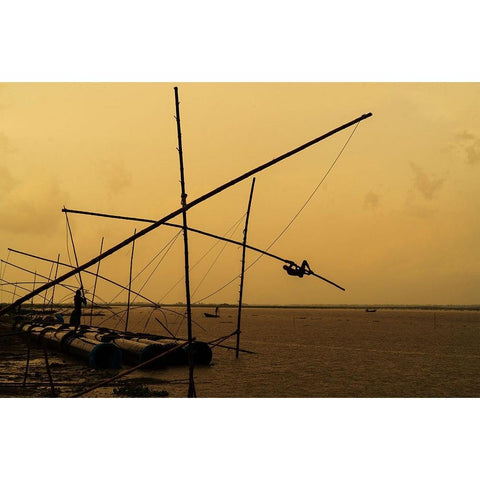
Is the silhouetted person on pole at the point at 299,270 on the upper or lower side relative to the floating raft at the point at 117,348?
upper

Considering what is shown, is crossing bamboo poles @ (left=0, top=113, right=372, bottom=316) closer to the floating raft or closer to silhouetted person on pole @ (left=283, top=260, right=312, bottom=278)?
silhouetted person on pole @ (left=283, top=260, right=312, bottom=278)

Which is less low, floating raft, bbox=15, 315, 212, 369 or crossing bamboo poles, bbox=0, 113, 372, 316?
crossing bamboo poles, bbox=0, 113, 372, 316

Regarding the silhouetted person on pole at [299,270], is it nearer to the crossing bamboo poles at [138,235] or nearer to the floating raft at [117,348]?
the crossing bamboo poles at [138,235]

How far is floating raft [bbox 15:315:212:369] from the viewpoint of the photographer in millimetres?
20797

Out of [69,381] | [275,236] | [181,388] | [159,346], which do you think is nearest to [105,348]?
[159,346]

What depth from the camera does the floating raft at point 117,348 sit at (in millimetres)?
20797

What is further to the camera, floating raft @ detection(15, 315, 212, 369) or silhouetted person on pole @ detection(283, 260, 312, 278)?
floating raft @ detection(15, 315, 212, 369)

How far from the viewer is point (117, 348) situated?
825 inches

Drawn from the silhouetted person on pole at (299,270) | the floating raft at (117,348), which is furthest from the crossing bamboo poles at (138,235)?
the floating raft at (117,348)

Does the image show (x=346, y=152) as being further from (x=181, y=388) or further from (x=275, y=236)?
(x=181, y=388)

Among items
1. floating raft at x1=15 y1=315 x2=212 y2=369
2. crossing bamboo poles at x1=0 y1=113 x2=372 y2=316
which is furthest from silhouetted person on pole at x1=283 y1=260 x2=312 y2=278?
floating raft at x1=15 y1=315 x2=212 y2=369

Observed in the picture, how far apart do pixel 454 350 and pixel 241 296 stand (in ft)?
78.6

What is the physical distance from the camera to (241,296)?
22359 mm

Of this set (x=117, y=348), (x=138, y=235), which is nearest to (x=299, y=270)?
(x=138, y=235)
